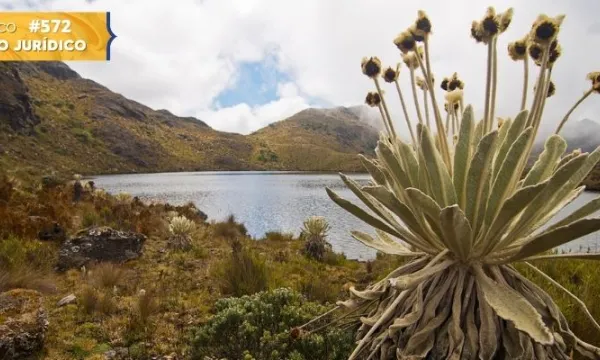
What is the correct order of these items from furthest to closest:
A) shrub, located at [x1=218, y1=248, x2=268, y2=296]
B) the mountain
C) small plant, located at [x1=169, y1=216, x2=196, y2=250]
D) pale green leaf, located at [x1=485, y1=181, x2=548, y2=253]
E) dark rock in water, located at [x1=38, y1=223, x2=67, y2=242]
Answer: the mountain → small plant, located at [x1=169, y1=216, x2=196, y2=250] → dark rock in water, located at [x1=38, y1=223, x2=67, y2=242] → shrub, located at [x1=218, y1=248, x2=268, y2=296] → pale green leaf, located at [x1=485, y1=181, x2=548, y2=253]

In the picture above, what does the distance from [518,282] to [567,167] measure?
2.36ft

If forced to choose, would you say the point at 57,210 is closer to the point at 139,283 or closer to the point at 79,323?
the point at 139,283

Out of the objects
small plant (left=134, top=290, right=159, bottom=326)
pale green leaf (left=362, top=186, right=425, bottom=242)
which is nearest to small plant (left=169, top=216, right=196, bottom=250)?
small plant (left=134, top=290, right=159, bottom=326)

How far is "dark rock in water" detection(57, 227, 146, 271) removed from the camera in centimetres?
758

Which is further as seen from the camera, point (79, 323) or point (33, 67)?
point (33, 67)

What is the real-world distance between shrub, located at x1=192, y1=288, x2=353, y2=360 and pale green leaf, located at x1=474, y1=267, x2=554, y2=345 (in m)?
1.34

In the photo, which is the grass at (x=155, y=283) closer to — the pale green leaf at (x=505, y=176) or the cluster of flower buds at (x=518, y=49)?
the pale green leaf at (x=505, y=176)

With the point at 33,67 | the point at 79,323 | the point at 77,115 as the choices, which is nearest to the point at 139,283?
the point at 79,323

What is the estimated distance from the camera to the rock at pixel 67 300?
219 inches

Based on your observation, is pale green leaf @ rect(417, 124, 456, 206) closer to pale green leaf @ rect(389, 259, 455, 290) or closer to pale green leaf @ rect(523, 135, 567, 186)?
pale green leaf @ rect(389, 259, 455, 290)

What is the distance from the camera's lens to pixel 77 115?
108438mm

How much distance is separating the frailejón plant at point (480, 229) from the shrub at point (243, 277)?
159 inches

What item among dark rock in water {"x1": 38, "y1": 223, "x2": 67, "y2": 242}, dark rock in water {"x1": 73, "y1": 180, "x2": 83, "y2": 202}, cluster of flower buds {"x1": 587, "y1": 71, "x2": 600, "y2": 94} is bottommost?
dark rock in water {"x1": 38, "y1": 223, "x2": 67, "y2": 242}

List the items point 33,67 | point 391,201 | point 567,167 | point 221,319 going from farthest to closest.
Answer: point 33,67 → point 221,319 → point 391,201 → point 567,167
